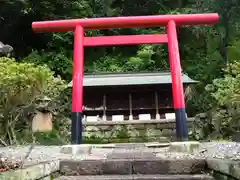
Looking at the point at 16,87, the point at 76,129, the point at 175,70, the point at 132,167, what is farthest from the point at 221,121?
the point at 132,167

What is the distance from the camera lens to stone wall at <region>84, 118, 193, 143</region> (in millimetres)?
12219

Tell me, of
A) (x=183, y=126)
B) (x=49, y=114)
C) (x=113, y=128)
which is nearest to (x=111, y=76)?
(x=113, y=128)

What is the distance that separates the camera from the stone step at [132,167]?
155 inches

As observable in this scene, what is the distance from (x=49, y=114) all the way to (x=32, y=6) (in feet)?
25.3

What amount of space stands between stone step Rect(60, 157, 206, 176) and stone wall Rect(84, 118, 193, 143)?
26.6 feet

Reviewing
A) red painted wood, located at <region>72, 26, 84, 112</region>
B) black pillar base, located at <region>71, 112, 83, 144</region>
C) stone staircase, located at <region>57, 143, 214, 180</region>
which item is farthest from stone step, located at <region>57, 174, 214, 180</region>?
red painted wood, located at <region>72, 26, 84, 112</region>

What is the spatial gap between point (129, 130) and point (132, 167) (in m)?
8.40

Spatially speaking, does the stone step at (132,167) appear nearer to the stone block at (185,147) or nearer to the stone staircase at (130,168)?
the stone staircase at (130,168)

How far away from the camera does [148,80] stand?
13227 mm

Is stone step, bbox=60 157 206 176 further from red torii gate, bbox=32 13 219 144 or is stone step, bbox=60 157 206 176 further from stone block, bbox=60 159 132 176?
red torii gate, bbox=32 13 219 144

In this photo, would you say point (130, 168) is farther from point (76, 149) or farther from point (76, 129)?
point (76, 129)

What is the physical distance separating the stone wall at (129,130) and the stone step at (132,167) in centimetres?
810

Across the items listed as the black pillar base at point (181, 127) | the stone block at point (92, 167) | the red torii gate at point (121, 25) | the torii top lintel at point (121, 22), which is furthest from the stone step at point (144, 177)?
the torii top lintel at point (121, 22)

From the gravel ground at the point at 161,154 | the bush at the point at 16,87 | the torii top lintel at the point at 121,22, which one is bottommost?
the gravel ground at the point at 161,154
